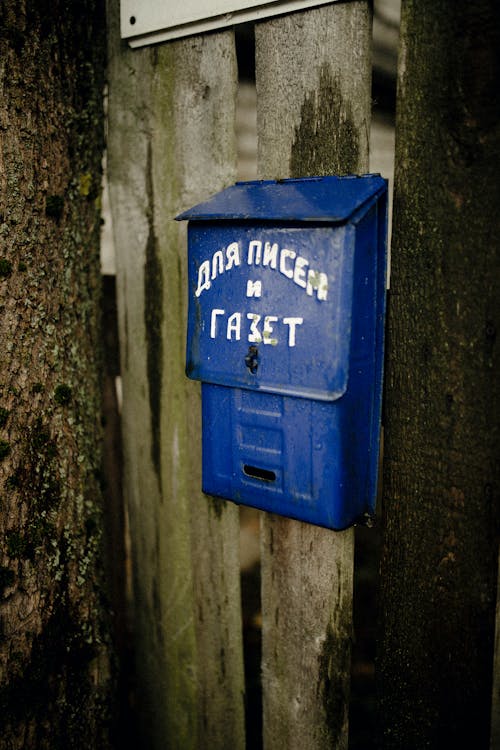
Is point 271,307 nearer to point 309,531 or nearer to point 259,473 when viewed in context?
point 259,473

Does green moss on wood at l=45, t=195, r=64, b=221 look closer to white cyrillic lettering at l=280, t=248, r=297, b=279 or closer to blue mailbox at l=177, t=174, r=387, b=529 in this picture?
blue mailbox at l=177, t=174, r=387, b=529

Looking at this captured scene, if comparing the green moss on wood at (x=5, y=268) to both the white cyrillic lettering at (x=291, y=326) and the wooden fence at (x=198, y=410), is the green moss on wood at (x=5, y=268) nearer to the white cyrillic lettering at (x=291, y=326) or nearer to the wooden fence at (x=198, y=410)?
the wooden fence at (x=198, y=410)

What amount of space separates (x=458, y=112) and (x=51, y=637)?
155cm

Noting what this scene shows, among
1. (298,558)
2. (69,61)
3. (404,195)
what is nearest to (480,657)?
(298,558)

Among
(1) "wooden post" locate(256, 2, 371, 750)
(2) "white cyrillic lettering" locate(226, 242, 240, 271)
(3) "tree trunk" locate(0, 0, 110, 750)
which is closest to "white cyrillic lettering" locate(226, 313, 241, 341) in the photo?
(2) "white cyrillic lettering" locate(226, 242, 240, 271)

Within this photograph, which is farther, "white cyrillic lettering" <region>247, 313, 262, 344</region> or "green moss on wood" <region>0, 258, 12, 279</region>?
"green moss on wood" <region>0, 258, 12, 279</region>

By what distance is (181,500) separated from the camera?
5.67 ft

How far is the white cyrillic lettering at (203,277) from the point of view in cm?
130

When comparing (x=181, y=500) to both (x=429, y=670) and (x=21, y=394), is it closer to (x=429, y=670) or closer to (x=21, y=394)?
(x=21, y=394)

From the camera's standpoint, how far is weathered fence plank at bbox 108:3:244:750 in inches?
60.4

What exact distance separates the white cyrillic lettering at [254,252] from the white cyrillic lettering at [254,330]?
0.11m

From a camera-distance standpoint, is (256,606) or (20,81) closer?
(20,81)

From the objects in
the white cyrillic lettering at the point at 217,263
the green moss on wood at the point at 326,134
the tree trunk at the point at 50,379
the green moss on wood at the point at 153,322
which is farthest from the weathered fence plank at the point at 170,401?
the white cyrillic lettering at the point at 217,263

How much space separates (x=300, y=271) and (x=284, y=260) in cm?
4
